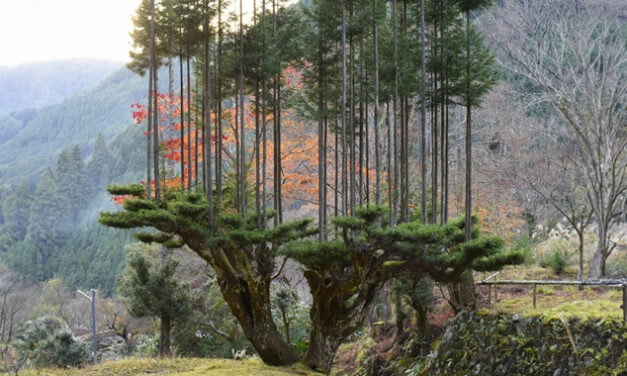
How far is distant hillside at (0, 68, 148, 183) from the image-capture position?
75.1 meters

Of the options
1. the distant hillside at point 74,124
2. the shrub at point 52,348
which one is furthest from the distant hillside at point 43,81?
the shrub at point 52,348

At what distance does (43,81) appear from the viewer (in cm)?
12262

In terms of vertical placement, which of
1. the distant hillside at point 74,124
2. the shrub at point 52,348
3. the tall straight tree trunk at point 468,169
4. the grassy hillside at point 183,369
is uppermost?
the distant hillside at point 74,124

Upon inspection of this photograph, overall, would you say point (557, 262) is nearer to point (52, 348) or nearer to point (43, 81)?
point (52, 348)

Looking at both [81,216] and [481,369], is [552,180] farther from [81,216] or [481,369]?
[81,216]

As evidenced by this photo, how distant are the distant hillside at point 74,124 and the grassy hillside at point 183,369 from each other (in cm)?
6621

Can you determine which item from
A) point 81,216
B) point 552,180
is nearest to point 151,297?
point 552,180

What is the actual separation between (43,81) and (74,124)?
5221 cm

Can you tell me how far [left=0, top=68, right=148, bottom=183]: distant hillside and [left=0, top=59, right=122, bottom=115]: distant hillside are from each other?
2985 centimetres

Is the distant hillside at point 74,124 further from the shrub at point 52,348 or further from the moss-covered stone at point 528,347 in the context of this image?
the moss-covered stone at point 528,347

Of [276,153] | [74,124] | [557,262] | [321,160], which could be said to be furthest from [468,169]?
[74,124]

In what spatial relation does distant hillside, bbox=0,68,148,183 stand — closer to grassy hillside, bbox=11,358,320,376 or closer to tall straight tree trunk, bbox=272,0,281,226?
grassy hillside, bbox=11,358,320,376

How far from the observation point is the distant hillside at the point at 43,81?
378 feet

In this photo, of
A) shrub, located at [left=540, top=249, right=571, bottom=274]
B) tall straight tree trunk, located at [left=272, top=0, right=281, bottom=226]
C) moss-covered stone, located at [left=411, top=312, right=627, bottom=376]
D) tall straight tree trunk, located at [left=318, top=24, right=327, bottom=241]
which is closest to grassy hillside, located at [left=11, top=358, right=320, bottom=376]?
tall straight tree trunk, located at [left=318, top=24, right=327, bottom=241]
